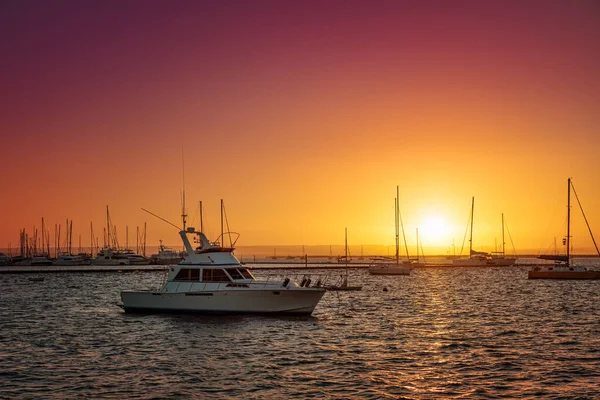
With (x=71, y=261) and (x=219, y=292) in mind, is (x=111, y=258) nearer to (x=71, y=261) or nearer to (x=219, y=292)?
(x=71, y=261)

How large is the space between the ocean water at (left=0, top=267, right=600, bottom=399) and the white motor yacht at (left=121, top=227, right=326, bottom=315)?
77cm

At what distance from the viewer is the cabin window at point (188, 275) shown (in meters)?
42.6

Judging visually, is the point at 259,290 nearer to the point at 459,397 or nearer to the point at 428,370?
the point at 428,370

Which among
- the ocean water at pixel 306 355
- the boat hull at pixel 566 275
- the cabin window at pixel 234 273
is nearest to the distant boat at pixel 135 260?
the boat hull at pixel 566 275

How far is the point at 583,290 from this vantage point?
253 feet

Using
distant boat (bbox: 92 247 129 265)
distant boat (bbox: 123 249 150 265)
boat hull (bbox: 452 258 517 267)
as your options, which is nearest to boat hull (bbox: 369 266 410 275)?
boat hull (bbox: 452 258 517 267)

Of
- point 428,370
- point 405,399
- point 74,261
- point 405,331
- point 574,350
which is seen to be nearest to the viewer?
point 405,399

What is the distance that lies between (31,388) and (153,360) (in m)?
6.18

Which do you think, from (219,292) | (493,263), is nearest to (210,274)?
(219,292)

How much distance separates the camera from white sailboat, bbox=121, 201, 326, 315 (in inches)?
1615

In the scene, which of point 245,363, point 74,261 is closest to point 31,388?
point 245,363

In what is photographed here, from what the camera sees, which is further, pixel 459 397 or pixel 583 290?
pixel 583 290

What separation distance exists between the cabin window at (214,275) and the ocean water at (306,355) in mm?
2398

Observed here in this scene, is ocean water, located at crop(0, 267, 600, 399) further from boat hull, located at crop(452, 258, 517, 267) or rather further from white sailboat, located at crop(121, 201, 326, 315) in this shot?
boat hull, located at crop(452, 258, 517, 267)
